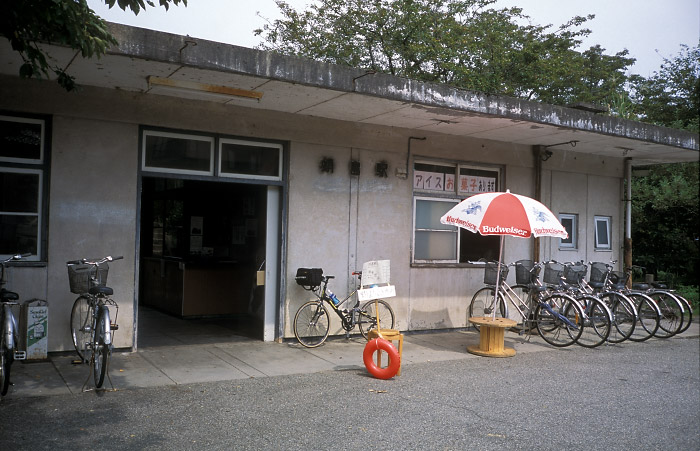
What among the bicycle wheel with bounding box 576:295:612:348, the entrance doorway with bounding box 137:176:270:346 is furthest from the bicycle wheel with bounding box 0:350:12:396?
the bicycle wheel with bounding box 576:295:612:348

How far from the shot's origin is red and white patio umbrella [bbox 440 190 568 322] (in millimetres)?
8039

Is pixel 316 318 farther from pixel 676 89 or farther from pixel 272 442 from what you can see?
pixel 676 89

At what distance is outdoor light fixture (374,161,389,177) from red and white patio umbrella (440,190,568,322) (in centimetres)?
142

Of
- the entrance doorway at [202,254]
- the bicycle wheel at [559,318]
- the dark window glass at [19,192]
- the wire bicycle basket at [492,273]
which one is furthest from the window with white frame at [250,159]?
the bicycle wheel at [559,318]

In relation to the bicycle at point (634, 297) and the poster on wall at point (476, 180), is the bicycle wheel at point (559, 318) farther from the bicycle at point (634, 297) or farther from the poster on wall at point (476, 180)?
the poster on wall at point (476, 180)

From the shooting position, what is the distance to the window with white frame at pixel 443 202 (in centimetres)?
998

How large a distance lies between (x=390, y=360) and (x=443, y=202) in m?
4.10

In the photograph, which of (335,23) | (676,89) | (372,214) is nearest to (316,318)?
(372,214)

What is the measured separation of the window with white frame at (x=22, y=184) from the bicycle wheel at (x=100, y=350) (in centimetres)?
172

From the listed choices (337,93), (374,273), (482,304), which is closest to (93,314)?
(374,273)

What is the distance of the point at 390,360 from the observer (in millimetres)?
6781

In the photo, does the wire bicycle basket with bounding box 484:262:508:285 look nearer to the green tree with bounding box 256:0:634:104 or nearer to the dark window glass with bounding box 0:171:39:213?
the dark window glass with bounding box 0:171:39:213

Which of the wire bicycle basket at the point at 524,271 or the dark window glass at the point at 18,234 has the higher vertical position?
the dark window glass at the point at 18,234

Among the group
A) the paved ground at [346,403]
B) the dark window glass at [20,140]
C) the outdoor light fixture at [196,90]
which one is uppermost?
the outdoor light fixture at [196,90]
